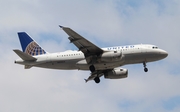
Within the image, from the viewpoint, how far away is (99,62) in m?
58.0

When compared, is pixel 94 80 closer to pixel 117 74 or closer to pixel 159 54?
pixel 117 74

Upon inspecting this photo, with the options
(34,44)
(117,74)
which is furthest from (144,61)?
(34,44)

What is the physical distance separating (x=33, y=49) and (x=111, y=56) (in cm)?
1275

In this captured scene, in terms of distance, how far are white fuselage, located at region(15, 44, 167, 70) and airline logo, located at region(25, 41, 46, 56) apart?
7.92 ft

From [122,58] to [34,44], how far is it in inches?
570

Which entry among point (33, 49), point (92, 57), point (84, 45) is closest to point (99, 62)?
point (92, 57)

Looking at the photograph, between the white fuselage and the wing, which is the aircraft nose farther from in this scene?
the wing

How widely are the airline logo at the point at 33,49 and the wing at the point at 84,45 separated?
685 centimetres

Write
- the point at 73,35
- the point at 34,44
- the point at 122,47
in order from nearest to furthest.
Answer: the point at 73,35, the point at 122,47, the point at 34,44

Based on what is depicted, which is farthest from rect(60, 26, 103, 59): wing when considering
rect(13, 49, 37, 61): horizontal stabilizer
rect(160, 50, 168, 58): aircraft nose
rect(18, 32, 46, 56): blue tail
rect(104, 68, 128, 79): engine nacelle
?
rect(160, 50, 168, 58): aircraft nose

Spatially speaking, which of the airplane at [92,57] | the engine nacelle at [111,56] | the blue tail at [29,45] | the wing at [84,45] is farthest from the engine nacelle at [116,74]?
the blue tail at [29,45]

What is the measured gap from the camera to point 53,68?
5938 cm

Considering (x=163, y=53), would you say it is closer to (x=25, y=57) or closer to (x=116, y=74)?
(x=116, y=74)

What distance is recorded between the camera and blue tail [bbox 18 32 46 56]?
2430 inches
